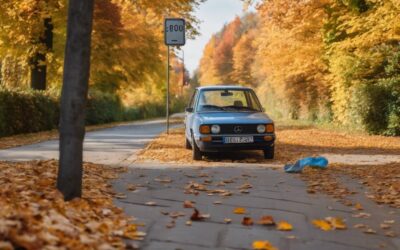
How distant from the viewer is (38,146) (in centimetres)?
1380

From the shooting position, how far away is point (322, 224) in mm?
5258

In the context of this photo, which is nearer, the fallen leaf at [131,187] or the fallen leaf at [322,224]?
the fallen leaf at [322,224]

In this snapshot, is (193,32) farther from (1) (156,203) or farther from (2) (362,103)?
(1) (156,203)

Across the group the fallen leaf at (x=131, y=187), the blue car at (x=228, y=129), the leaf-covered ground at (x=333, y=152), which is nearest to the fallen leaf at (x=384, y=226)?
the leaf-covered ground at (x=333, y=152)

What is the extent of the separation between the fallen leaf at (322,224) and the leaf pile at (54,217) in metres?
1.79

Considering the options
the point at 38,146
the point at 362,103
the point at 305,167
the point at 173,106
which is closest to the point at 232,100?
the point at 305,167

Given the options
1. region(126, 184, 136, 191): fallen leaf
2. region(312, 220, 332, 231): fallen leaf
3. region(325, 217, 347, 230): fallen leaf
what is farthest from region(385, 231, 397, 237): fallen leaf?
region(126, 184, 136, 191): fallen leaf

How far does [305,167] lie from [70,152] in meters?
5.08

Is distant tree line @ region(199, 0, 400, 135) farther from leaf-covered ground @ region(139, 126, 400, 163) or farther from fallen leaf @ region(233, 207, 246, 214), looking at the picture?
fallen leaf @ region(233, 207, 246, 214)

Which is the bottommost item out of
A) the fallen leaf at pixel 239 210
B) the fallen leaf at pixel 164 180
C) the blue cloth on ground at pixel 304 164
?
the fallen leaf at pixel 239 210

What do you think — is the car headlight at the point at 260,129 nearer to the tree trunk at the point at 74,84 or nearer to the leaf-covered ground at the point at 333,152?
the leaf-covered ground at the point at 333,152

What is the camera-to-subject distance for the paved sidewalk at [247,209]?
4.71 meters

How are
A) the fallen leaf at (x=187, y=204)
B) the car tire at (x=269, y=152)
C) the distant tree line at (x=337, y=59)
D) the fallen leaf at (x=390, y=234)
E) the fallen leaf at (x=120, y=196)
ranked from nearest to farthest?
the fallen leaf at (x=390, y=234), the fallen leaf at (x=187, y=204), the fallen leaf at (x=120, y=196), the car tire at (x=269, y=152), the distant tree line at (x=337, y=59)

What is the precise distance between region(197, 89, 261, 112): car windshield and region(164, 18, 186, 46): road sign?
15.9 feet
